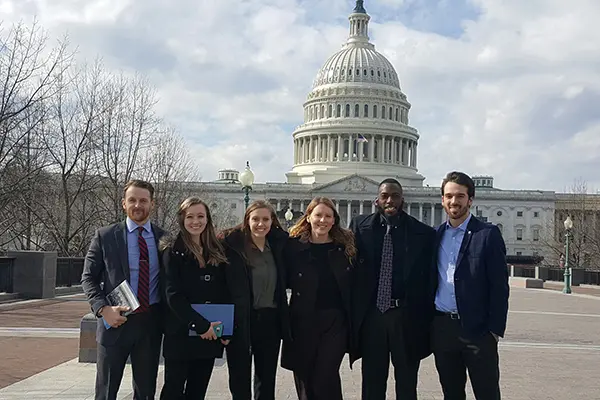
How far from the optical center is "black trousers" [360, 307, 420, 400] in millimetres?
6863

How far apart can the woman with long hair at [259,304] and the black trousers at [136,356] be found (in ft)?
2.38

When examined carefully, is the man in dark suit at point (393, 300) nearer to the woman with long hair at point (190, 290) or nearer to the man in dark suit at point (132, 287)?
the woman with long hair at point (190, 290)

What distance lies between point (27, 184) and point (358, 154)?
101958 millimetres

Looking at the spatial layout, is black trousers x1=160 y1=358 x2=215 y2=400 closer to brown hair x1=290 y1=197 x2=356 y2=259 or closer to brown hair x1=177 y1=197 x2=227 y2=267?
brown hair x1=177 y1=197 x2=227 y2=267

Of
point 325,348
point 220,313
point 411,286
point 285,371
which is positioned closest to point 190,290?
point 220,313

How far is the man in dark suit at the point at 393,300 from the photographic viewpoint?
6859 millimetres

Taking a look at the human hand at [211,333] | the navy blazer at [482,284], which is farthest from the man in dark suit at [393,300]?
the human hand at [211,333]

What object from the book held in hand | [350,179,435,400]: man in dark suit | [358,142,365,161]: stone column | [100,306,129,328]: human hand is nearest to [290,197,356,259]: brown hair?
[350,179,435,400]: man in dark suit

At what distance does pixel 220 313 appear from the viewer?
6.61 metres

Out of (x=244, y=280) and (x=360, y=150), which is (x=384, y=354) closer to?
(x=244, y=280)

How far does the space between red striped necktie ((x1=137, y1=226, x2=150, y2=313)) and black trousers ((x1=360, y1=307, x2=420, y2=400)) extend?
2043 millimetres

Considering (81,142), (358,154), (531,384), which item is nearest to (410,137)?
(358,154)

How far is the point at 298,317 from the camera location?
22.7ft

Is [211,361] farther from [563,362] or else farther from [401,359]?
[563,362]
